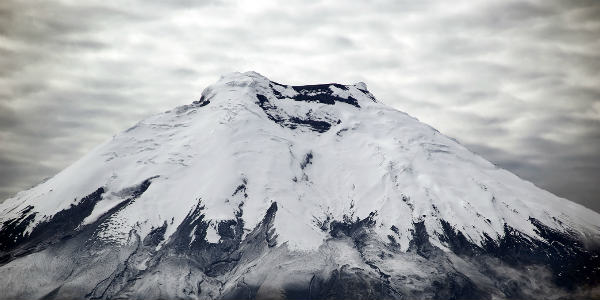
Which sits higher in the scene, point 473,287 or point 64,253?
point 473,287

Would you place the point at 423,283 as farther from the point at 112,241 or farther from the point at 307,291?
the point at 112,241

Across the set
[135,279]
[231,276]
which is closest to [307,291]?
[231,276]

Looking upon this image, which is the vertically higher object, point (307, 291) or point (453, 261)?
point (453, 261)

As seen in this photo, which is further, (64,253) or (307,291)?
(64,253)

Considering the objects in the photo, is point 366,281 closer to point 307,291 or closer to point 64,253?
point 307,291

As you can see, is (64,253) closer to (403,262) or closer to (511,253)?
(403,262)

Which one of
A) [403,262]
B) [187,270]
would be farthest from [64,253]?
[403,262]

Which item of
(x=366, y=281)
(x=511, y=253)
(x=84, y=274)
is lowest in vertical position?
(x=84, y=274)

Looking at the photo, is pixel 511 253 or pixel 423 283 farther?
pixel 511 253
